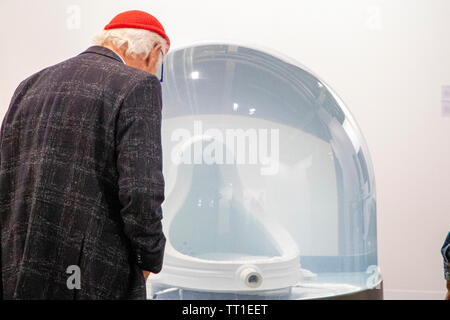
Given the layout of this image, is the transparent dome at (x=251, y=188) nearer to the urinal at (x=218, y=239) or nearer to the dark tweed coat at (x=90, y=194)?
the urinal at (x=218, y=239)

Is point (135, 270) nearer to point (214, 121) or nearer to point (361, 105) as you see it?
point (214, 121)

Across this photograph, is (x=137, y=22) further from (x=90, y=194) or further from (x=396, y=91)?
(x=396, y=91)

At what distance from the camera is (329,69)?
7.20ft

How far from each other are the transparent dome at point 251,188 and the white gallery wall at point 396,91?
1243 mm

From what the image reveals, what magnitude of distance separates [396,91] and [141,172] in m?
1.75

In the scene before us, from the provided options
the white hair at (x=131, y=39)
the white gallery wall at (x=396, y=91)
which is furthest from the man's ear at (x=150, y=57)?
the white gallery wall at (x=396, y=91)

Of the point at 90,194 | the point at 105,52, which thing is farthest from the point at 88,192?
the point at 105,52

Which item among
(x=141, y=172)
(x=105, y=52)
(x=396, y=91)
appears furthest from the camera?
(x=396, y=91)

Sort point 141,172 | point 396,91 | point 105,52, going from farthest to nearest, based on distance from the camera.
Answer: point 396,91, point 105,52, point 141,172

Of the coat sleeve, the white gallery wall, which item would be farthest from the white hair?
the white gallery wall

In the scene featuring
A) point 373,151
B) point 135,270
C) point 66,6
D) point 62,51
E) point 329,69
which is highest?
point 66,6

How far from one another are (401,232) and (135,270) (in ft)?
5.61

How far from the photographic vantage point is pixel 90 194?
2.32 ft
